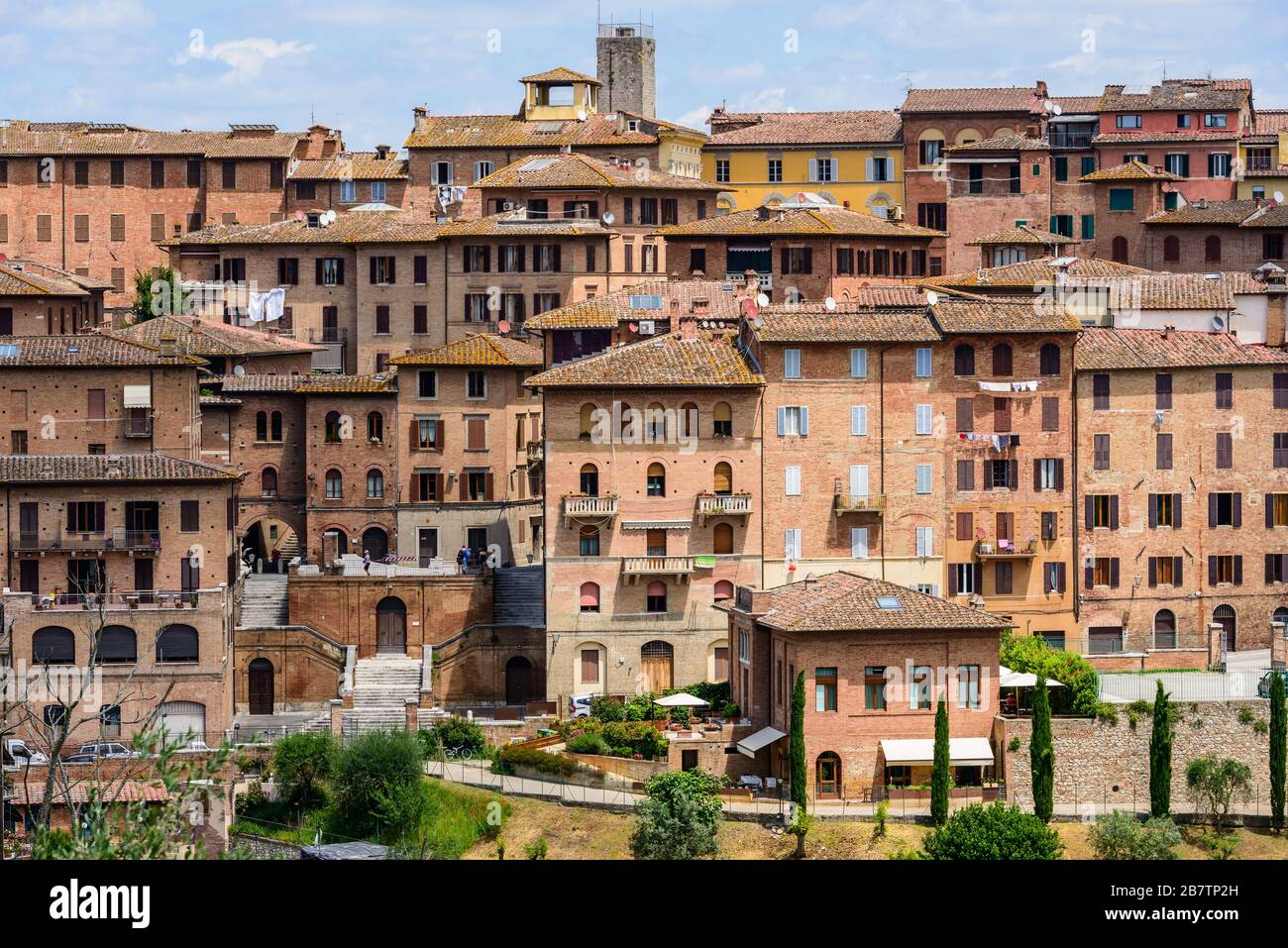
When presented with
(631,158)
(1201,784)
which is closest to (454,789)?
(1201,784)

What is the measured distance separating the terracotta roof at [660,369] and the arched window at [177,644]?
11.6 meters

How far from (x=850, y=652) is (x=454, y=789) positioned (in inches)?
404

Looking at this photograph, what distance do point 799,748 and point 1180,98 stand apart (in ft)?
184

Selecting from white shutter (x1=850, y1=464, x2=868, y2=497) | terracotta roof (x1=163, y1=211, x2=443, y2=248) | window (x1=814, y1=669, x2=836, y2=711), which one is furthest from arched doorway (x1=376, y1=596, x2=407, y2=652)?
terracotta roof (x1=163, y1=211, x2=443, y2=248)

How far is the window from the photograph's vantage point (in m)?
58.0

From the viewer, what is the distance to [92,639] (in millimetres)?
63781

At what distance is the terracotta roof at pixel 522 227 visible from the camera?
88.6m

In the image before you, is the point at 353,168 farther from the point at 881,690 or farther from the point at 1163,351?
the point at 881,690

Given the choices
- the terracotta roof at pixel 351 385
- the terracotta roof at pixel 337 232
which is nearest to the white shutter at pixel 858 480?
the terracotta roof at pixel 351 385

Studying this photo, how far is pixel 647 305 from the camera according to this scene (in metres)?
78.8

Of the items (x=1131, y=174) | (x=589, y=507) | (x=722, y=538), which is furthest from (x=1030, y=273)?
(x=589, y=507)

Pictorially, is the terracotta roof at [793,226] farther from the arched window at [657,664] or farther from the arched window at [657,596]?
the arched window at [657,664]

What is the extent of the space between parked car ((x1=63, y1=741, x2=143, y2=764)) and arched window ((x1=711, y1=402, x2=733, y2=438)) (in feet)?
59.3

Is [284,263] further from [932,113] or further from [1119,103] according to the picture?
[1119,103]
